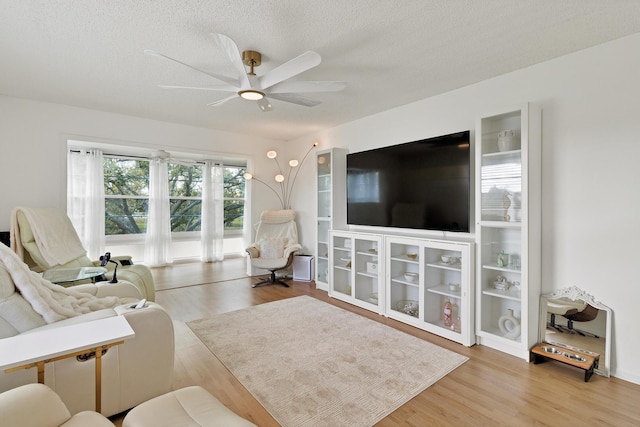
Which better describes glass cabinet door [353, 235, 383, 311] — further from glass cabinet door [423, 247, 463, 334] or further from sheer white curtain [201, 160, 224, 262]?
sheer white curtain [201, 160, 224, 262]

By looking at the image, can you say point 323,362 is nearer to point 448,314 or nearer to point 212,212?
point 448,314

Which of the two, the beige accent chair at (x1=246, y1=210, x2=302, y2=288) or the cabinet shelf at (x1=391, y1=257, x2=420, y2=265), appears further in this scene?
the beige accent chair at (x1=246, y1=210, x2=302, y2=288)

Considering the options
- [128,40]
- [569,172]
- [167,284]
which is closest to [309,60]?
[128,40]

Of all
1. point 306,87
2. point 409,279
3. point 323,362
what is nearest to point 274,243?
point 409,279

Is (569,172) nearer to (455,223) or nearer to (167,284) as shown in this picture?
(455,223)

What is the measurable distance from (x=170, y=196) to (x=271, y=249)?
10.2ft

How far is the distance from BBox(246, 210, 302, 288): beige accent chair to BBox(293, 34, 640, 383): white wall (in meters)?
3.40

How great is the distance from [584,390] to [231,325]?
3.00 meters

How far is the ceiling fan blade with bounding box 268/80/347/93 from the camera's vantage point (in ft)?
7.91

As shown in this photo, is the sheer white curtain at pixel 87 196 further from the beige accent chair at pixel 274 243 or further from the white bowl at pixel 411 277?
the white bowl at pixel 411 277

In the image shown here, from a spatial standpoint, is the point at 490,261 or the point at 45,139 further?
the point at 45,139

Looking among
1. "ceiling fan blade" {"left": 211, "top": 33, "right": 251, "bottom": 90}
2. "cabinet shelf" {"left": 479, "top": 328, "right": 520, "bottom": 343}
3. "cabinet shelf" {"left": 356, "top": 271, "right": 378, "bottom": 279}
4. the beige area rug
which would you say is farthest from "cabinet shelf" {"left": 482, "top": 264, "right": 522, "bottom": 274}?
"ceiling fan blade" {"left": 211, "top": 33, "right": 251, "bottom": 90}

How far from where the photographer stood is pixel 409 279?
3.46m

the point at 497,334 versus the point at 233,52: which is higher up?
the point at 233,52
